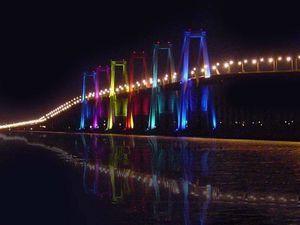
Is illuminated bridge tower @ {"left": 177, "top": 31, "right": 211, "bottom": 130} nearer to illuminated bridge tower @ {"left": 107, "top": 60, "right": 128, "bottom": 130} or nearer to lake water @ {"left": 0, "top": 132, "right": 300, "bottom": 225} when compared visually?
illuminated bridge tower @ {"left": 107, "top": 60, "right": 128, "bottom": 130}

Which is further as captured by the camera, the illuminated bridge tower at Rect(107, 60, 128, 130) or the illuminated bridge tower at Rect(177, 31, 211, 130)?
the illuminated bridge tower at Rect(107, 60, 128, 130)

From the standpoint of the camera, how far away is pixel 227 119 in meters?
88.4

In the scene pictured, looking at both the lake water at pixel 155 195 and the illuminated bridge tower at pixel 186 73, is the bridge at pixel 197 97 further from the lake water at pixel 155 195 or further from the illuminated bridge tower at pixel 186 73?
the lake water at pixel 155 195

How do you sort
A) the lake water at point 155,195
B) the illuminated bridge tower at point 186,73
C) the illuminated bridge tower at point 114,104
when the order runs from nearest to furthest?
the lake water at point 155,195 → the illuminated bridge tower at point 186,73 → the illuminated bridge tower at point 114,104

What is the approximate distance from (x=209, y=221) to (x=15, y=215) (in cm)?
335

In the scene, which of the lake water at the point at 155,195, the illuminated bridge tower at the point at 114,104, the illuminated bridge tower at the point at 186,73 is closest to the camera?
the lake water at the point at 155,195

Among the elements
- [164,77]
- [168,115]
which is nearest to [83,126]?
[164,77]

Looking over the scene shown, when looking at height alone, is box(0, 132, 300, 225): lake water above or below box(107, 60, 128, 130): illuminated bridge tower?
below

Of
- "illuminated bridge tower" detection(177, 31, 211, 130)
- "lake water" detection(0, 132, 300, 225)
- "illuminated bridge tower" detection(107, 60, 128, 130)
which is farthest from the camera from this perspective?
"illuminated bridge tower" detection(107, 60, 128, 130)

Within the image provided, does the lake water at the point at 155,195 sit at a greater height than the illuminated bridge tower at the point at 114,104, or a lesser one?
A: lesser

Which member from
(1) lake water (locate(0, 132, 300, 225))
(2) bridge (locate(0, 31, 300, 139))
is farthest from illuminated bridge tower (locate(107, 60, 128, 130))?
(1) lake water (locate(0, 132, 300, 225))

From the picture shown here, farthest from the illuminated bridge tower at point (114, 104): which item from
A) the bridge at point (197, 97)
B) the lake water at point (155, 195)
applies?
the lake water at point (155, 195)

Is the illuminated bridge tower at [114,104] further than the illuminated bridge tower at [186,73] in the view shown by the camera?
Yes

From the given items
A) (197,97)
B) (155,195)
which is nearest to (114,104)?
(197,97)
